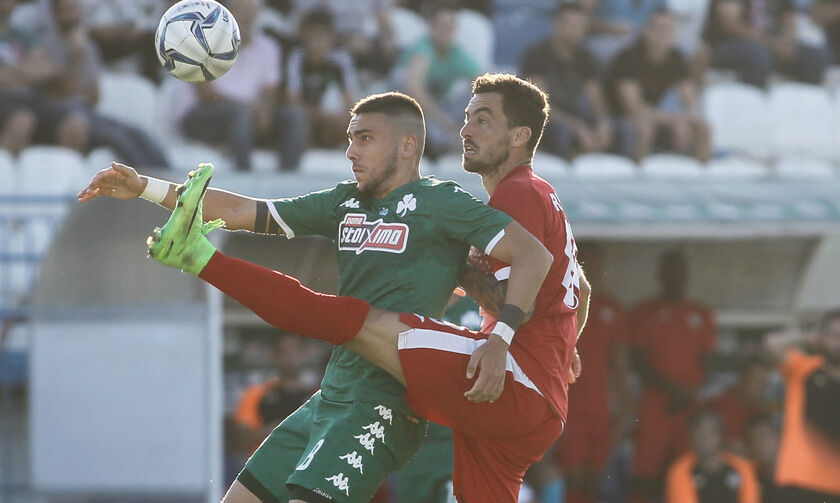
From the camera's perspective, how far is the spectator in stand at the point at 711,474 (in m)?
9.15

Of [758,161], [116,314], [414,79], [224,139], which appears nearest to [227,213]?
[116,314]

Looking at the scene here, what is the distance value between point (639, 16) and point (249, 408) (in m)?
5.76

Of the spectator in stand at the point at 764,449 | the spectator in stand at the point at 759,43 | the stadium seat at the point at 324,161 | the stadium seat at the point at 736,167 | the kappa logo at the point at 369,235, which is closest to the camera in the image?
the kappa logo at the point at 369,235

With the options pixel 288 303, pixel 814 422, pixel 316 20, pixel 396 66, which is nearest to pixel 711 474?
pixel 814 422

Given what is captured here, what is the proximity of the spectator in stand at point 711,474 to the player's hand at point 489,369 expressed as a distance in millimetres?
4990

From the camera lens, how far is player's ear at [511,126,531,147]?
16.7ft

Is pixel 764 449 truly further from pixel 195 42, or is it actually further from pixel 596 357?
pixel 195 42

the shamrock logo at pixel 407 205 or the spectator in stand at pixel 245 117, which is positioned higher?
the shamrock logo at pixel 407 205

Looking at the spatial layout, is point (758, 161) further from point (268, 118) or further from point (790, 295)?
point (268, 118)

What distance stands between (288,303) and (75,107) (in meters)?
5.93

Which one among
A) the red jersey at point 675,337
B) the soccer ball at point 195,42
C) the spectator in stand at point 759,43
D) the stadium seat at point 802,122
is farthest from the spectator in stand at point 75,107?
the stadium seat at point 802,122

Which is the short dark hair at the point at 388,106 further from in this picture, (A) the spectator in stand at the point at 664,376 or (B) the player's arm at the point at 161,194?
(A) the spectator in stand at the point at 664,376

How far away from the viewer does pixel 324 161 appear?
33.6ft

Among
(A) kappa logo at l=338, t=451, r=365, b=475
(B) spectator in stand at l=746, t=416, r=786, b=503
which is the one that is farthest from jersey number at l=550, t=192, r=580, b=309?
(B) spectator in stand at l=746, t=416, r=786, b=503
